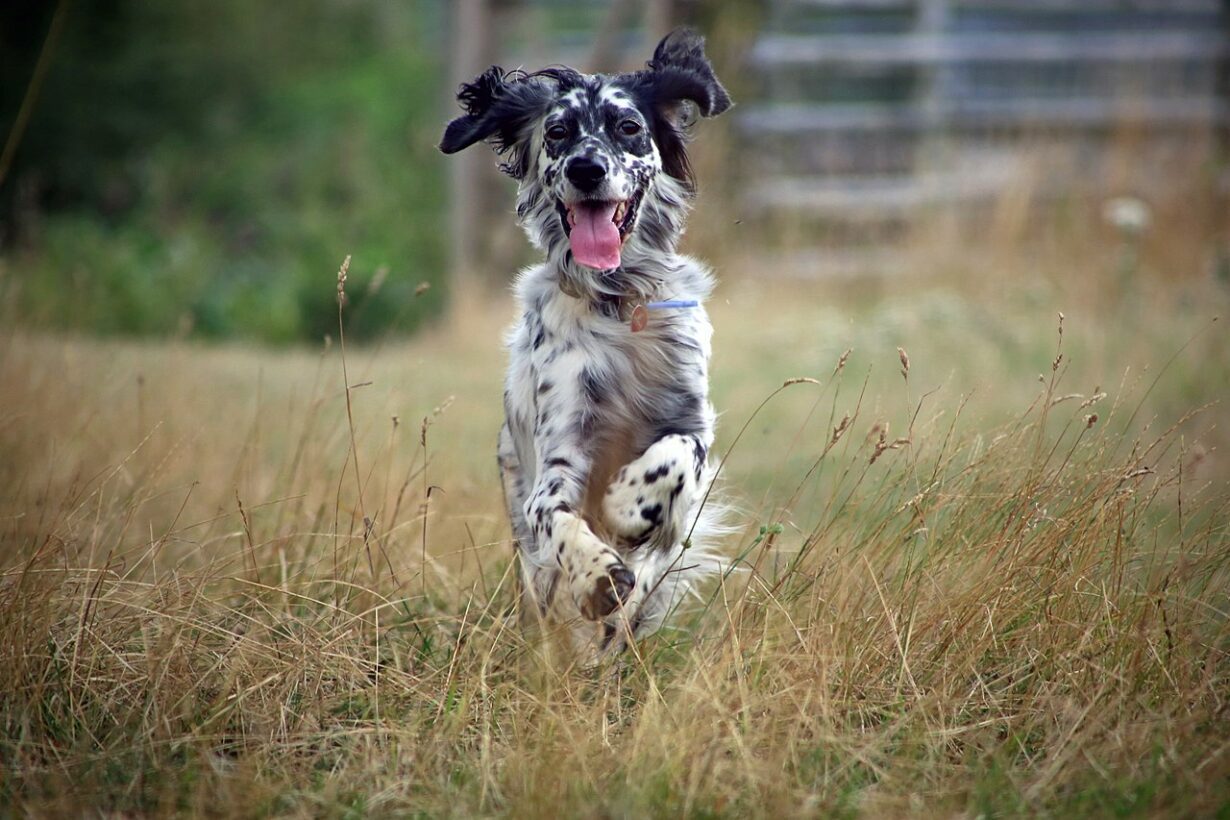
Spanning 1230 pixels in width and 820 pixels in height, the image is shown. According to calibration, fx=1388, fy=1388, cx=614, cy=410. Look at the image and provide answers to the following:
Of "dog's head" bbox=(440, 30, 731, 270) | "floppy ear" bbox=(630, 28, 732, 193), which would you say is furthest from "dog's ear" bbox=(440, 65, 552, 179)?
"floppy ear" bbox=(630, 28, 732, 193)

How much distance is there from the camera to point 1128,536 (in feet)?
11.2

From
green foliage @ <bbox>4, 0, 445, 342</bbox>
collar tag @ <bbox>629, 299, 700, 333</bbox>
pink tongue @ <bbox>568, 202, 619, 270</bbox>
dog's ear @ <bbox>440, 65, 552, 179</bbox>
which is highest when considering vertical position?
dog's ear @ <bbox>440, 65, 552, 179</bbox>

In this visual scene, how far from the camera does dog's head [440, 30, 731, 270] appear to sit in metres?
3.69

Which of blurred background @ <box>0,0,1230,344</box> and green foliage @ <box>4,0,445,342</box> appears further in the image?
green foliage @ <box>4,0,445,342</box>

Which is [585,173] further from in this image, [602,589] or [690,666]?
[690,666]

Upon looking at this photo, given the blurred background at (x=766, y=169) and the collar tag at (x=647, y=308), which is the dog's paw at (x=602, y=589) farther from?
the blurred background at (x=766, y=169)

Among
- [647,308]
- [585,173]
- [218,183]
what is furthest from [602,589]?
[218,183]

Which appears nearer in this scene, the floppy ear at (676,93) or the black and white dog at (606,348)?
the black and white dog at (606,348)

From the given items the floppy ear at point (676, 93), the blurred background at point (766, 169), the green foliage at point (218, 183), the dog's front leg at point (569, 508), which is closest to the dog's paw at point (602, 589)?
the dog's front leg at point (569, 508)

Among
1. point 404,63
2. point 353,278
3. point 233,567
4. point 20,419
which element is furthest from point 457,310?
point 404,63

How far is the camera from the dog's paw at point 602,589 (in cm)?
321

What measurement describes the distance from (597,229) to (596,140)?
29 centimetres

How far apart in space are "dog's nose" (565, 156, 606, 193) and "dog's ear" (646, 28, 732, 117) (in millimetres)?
570

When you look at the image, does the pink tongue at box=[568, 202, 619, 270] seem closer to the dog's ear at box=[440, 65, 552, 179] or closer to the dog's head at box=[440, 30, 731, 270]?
the dog's head at box=[440, 30, 731, 270]
